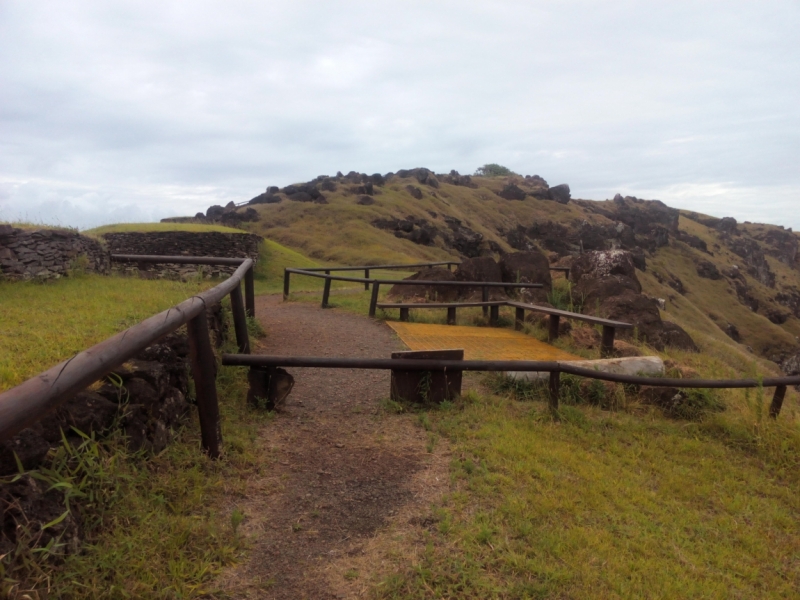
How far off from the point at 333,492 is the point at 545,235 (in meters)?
63.2

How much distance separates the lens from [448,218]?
50.6m

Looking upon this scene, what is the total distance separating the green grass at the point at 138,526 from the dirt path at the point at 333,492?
0.49 feet

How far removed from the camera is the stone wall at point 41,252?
23.9ft

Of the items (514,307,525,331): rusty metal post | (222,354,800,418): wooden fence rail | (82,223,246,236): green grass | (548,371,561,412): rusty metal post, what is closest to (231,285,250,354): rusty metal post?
(222,354,800,418): wooden fence rail

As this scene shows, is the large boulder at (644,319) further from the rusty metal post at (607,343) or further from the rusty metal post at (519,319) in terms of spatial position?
the rusty metal post at (607,343)

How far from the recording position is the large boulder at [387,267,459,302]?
13398 mm

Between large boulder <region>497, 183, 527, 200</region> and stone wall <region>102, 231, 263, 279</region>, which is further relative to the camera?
large boulder <region>497, 183, 527, 200</region>

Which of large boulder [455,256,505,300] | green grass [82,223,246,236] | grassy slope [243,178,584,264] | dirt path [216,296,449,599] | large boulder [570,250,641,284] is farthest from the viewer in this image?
grassy slope [243,178,584,264]

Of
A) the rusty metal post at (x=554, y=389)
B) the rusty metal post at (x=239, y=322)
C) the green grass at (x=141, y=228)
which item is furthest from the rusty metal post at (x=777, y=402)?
the green grass at (x=141, y=228)

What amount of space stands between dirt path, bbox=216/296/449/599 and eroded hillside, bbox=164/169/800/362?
11856 millimetres

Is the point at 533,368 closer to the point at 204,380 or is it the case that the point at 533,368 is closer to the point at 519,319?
the point at 204,380

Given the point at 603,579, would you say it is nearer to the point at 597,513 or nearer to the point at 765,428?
the point at 597,513

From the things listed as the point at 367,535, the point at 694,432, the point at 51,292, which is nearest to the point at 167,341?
the point at 367,535

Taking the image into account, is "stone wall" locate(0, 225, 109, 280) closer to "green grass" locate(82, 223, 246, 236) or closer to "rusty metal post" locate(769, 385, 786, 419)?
"rusty metal post" locate(769, 385, 786, 419)
